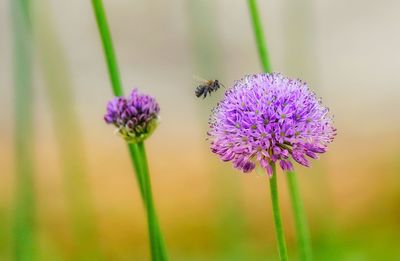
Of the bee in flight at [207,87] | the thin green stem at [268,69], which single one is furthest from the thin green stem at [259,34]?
the bee in flight at [207,87]

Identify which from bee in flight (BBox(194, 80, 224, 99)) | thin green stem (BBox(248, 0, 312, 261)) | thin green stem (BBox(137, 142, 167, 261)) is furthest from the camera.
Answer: bee in flight (BBox(194, 80, 224, 99))

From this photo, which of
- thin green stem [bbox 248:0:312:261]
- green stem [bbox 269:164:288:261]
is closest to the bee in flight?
thin green stem [bbox 248:0:312:261]

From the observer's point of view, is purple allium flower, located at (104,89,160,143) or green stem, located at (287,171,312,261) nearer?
purple allium flower, located at (104,89,160,143)

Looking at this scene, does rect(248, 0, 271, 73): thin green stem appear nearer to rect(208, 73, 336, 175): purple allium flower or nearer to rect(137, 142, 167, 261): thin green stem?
rect(208, 73, 336, 175): purple allium flower

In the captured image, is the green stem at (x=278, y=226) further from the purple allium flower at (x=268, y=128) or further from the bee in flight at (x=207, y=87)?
the bee in flight at (x=207, y=87)

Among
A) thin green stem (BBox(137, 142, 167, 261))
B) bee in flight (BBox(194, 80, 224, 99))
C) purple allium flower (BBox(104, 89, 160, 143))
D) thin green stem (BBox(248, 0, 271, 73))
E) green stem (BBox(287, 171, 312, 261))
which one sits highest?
thin green stem (BBox(248, 0, 271, 73))

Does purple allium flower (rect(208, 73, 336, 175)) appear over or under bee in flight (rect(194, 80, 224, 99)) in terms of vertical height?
under

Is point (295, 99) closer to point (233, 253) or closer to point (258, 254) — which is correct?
point (233, 253)
